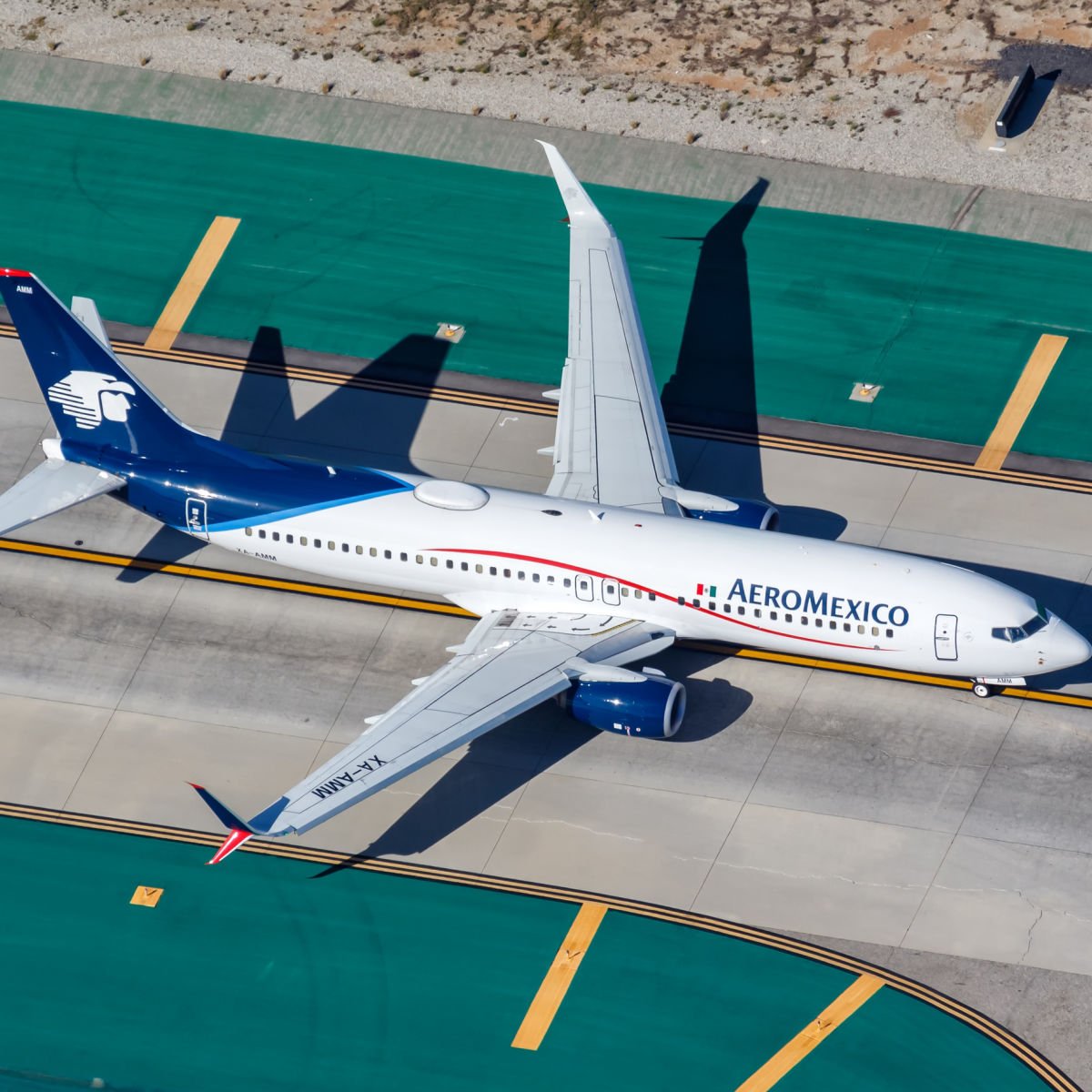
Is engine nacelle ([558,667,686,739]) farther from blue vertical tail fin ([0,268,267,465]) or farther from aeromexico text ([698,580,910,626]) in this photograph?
blue vertical tail fin ([0,268,267,465])

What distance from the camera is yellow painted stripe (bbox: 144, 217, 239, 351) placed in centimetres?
5544

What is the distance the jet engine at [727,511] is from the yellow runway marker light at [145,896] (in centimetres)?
1781

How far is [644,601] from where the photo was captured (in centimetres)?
4403

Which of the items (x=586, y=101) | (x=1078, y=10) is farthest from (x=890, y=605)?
(x=1078, y=10)

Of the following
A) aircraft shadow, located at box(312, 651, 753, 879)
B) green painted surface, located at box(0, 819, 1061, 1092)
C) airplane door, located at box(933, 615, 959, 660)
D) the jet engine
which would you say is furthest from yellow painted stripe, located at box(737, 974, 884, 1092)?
the jet engine

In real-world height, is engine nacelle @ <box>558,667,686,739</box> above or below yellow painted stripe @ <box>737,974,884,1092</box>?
above

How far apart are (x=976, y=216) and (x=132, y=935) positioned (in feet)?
126

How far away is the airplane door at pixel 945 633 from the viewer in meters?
42.6

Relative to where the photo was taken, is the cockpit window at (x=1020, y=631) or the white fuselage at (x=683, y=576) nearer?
the cockpit window at (x=1020, y=631)

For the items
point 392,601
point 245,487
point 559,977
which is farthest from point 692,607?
point 245,487

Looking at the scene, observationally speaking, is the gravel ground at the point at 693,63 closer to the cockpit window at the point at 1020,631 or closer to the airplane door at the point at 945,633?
the cockpit window at the point at 1020,631

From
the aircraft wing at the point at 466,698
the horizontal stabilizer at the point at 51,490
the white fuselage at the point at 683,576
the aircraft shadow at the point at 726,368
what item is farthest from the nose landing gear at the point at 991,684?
the horizontal stabilizer at the point at 51,490

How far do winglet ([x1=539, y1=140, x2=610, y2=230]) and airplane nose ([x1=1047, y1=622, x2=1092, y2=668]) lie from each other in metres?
19.6

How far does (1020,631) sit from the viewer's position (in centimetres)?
4269
